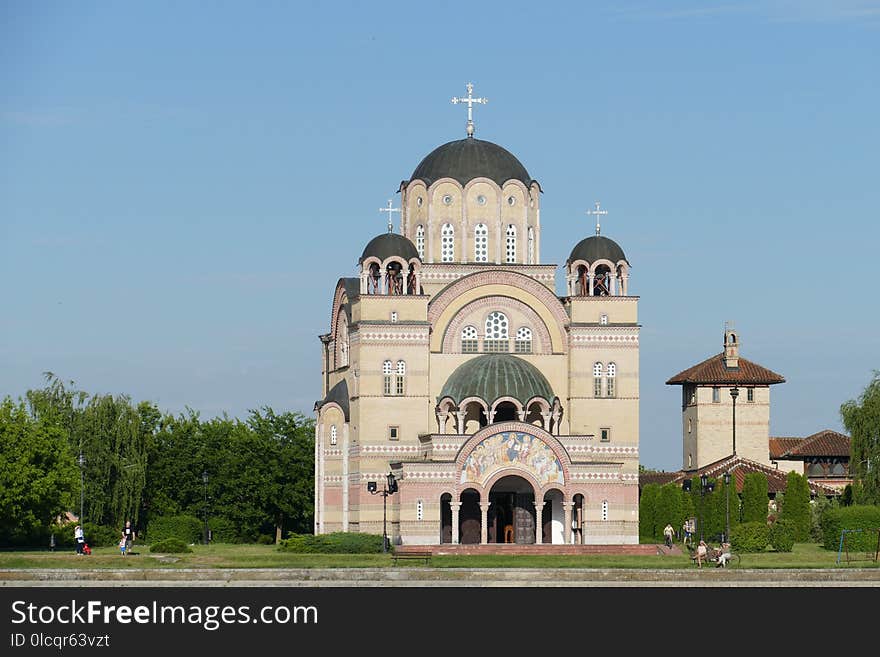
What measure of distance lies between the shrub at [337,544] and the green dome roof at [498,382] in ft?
22.2

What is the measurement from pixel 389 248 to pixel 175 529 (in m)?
14.4

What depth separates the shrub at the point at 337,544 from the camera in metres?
74.7

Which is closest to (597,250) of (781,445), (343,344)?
(343,344)

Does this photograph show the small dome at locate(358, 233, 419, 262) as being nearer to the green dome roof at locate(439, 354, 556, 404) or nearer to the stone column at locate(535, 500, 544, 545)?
the green dome roof at locate(439, 354, 556, 404)

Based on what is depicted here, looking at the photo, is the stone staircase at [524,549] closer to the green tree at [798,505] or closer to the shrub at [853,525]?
the shrub at [853,525]

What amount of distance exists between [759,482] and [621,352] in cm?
727

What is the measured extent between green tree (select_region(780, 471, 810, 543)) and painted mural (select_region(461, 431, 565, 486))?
34.6 feet

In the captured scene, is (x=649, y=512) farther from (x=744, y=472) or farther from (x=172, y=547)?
(x=172, y=547)

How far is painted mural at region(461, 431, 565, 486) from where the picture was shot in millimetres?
78000

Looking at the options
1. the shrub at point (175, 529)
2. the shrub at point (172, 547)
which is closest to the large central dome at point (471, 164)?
the shrub at point (175, 529)

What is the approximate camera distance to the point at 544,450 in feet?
257

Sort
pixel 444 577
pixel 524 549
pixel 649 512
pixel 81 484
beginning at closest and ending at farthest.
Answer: pixel 444 577 < pixel 524 549 < pixel 81 484 < pixel 649 512

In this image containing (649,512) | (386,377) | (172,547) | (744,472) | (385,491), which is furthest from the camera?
(744,472)

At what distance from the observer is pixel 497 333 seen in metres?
82.9
